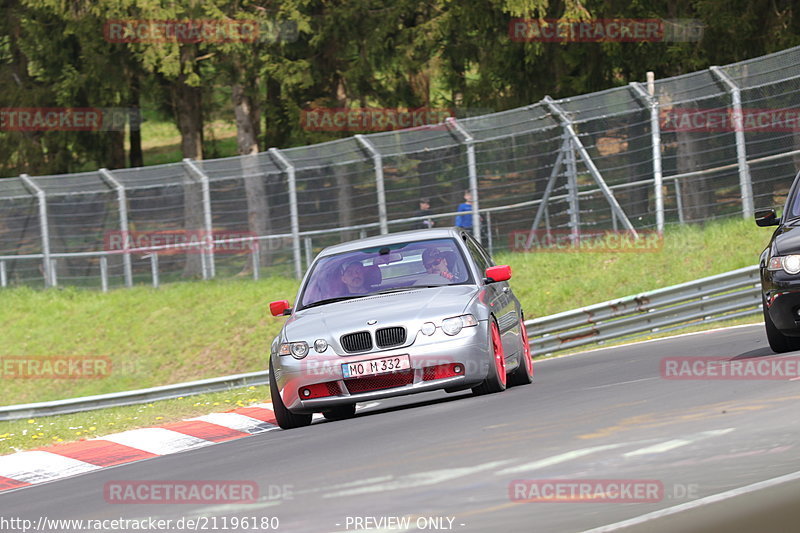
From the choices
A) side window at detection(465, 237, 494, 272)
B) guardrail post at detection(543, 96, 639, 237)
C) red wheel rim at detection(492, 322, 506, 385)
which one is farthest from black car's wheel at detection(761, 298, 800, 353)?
guardrail post at detection(543, 96, 639, 237)

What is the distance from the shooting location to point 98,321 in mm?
26047

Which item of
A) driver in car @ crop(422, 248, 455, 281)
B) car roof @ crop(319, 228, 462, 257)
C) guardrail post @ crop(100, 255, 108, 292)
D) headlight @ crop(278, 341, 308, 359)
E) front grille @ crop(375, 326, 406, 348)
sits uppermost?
car roof @ crop(319, 228, 462, 257)

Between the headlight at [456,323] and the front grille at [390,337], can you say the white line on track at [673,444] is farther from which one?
the front grille at [390,337]

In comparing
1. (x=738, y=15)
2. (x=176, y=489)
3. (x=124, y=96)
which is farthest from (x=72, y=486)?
(x=124, y=96)

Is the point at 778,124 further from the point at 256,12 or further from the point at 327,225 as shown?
the point at 256,12

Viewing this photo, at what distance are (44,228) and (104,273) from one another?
157cm

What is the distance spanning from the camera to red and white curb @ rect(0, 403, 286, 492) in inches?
396

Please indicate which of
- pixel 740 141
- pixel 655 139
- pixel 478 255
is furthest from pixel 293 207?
pixel 478 255

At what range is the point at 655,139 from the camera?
21250 mm

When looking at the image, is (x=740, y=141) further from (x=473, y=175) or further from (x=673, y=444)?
(x=673, y=444)

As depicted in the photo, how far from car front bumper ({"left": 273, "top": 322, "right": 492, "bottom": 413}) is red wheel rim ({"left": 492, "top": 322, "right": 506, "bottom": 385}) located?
23 cm

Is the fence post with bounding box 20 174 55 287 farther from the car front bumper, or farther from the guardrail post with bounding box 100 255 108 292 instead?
the car front bumper

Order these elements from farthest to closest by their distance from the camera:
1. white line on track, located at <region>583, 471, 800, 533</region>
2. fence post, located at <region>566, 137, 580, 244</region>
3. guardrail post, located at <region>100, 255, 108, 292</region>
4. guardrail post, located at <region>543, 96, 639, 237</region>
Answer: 1. guardrail post, located at <region>100, 255, 108, 292</region>
2. fence post, located at <region>566, 137, 580, 244</region>
3. guardrail post, located at <region>543, 96, 639, 237</region>
4. white line on track, located at <region>583, 471, 800, 533</region>

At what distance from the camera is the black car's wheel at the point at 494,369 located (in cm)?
997
